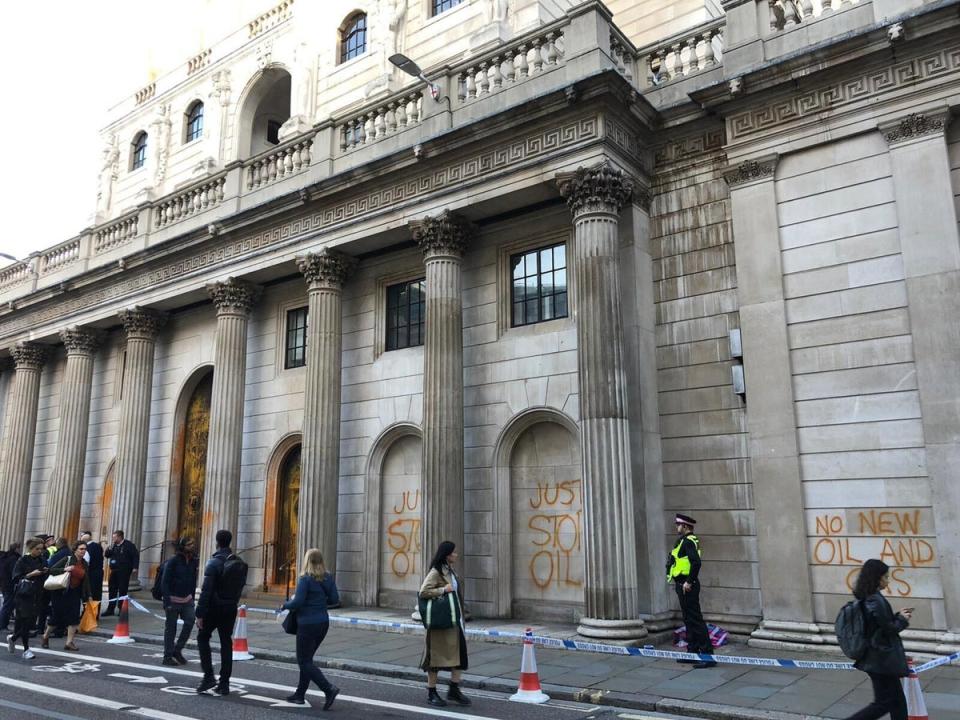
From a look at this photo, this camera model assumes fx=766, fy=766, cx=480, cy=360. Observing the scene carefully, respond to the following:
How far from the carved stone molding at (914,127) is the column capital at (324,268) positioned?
36.0 ft

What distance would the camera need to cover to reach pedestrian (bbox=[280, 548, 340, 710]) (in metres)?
8.12

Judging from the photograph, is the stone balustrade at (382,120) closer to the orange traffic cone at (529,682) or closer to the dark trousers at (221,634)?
the dark trousers at (221,634)

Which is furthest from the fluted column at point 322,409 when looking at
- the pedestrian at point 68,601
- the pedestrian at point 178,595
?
the pedestrian at point 178,595

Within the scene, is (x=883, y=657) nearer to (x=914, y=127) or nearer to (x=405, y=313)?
(x=914, y=127)

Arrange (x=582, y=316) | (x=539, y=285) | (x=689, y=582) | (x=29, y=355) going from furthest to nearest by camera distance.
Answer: (x=29, y=355) → (x=539, y=285) → (x=582, y=316) → (x=689, y=582)

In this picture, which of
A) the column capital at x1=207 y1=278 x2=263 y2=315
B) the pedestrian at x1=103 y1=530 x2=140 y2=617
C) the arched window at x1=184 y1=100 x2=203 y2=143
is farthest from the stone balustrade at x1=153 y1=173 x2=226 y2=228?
the pedestrian at x1=103 y1=530 x2=140 y2=617

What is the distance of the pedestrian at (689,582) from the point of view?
10383 millimetres

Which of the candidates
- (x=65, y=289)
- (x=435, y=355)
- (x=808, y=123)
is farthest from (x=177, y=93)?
(x=808, y=123)

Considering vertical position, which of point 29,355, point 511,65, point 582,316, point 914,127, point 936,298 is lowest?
point 936,298

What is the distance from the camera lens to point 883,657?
597 centimetres

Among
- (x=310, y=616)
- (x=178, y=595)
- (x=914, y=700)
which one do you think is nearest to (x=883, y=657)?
(x=914, y=700)

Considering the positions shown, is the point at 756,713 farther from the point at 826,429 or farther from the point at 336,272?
the point at 336,272

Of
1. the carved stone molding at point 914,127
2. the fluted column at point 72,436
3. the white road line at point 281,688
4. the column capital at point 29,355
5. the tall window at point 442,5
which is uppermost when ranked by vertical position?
the tall window at point 442,5

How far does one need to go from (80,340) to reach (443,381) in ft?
46.9
